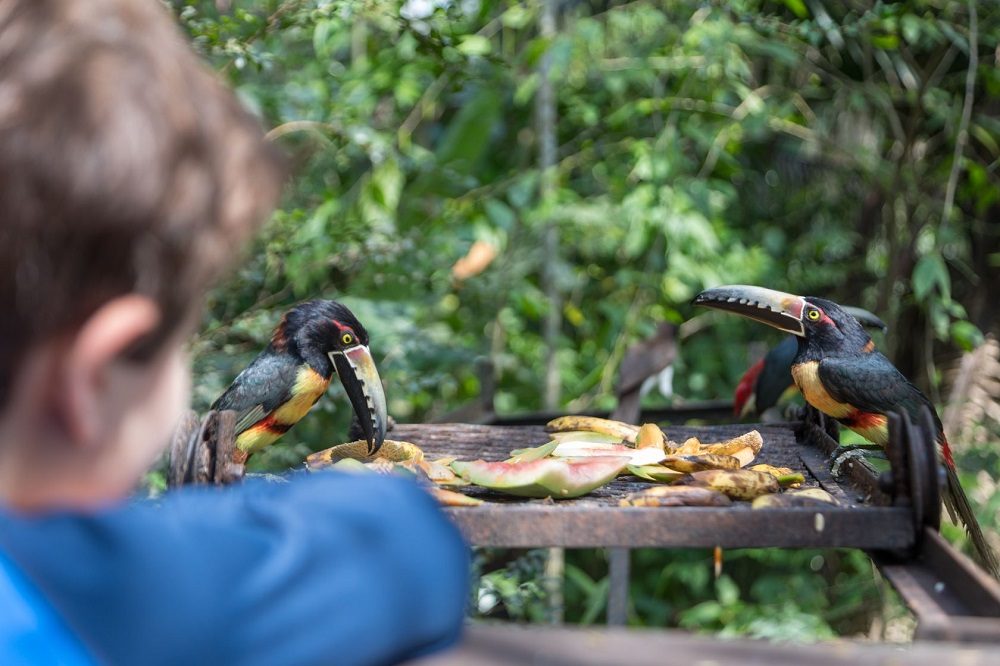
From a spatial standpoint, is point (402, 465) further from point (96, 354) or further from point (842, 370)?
point (96, 354)

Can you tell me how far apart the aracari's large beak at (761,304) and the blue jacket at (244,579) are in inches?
52.0

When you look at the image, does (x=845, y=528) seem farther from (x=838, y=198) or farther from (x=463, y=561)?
(x=838, y=198)

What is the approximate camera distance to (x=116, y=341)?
1.41ft

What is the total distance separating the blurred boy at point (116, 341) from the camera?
1.35ft

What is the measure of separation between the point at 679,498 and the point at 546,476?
0.60ft

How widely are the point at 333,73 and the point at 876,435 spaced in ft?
9.26

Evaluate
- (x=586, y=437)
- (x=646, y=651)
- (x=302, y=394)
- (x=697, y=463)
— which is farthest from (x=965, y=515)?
(x=646, y=651)

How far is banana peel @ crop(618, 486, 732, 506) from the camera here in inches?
51.7

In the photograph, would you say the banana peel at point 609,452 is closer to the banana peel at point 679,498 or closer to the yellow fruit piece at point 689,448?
the yellow fruit piece at point 689,448

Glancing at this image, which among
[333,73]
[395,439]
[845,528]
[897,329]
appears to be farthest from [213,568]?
[897,329]

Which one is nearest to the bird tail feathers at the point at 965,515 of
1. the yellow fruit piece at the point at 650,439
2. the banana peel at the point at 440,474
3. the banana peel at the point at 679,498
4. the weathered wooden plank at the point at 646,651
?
the yellow fruit piece at the point at 650,439

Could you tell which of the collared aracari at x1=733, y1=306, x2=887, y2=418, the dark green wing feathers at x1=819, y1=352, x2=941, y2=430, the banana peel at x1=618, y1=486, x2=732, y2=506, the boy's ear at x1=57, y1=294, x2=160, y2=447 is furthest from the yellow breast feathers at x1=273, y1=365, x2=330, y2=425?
the boy's ear at x1=57, y1=294, x2=160, y2=447

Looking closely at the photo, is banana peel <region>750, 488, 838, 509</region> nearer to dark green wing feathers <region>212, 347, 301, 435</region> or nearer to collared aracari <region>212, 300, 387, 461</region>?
collared aracari <region>212, 300, 387, 461</region>

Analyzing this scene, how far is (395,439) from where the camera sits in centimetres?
196
